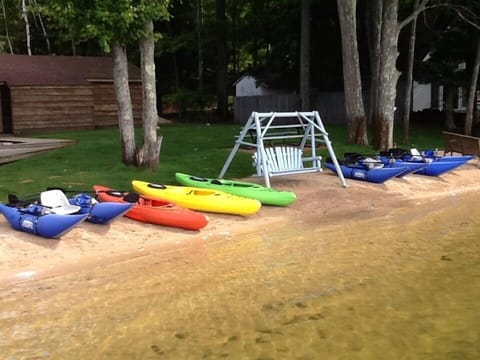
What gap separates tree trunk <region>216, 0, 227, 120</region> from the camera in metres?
37.8

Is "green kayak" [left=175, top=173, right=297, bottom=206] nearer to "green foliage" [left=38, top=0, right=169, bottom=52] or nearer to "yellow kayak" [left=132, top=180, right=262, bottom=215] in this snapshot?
"yellow kayak" [left=132, top=180, right=262, bottom=215]

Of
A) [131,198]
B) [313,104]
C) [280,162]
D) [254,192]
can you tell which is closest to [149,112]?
[280,162]

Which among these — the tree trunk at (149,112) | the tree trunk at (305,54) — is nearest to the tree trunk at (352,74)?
the tree trunk at (149,112)

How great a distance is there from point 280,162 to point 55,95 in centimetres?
1787

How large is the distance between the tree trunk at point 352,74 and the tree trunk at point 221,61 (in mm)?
18462

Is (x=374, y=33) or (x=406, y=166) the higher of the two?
(x=374, y=33)

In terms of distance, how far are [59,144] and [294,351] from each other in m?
15.2

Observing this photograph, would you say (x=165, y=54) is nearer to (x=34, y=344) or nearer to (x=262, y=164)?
(x=262, y=164)

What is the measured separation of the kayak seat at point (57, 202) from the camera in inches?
392

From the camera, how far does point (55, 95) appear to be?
94.1 ft

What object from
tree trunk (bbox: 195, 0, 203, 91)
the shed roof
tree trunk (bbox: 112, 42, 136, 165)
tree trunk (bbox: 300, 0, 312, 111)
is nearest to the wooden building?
the shed roof

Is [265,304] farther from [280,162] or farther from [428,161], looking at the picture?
[428,161]

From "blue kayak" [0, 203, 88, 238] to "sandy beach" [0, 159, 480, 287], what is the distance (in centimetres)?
14

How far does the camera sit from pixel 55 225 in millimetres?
9359
